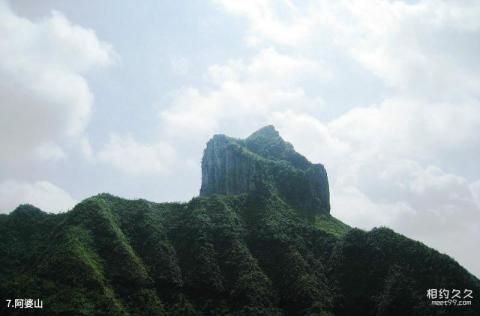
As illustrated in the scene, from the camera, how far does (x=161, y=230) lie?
10188cm

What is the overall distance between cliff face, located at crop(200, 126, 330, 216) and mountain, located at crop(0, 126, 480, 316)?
353 inches

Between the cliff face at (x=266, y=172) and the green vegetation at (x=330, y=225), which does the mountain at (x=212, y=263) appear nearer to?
the green vegetation at (x=330, y=225)

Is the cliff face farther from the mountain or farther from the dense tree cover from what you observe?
the dense tree cover

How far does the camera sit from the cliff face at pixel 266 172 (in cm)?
12744

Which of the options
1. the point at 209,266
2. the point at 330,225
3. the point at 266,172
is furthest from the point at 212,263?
the point at 266,172

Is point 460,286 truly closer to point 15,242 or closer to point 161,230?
point 161,230

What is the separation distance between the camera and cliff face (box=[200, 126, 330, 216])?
418ft

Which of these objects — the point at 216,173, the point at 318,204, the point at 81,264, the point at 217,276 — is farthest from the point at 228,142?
the point at 81,264

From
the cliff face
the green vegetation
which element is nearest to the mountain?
the green vegetation

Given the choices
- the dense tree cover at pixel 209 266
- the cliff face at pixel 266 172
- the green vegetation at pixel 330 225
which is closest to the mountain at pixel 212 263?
the dense tree cover at pixel 209 266

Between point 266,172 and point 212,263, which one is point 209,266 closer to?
point 212,263

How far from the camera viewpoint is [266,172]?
427ft

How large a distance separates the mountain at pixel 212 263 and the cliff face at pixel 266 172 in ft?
29.4

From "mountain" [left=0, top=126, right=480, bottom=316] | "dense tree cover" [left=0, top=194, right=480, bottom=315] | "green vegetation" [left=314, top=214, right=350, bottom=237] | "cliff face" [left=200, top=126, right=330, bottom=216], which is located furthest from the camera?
"cliff face" [left=200, top=126, right=330, bottom=216]
